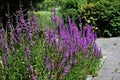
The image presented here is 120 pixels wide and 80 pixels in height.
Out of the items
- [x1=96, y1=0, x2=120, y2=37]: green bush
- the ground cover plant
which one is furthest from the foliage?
the ground cover plant

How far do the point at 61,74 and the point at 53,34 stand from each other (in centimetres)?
75

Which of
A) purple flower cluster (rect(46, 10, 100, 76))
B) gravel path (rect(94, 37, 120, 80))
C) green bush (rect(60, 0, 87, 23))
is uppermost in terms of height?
purple flower cluster (rect(46, 10, 100, 76))

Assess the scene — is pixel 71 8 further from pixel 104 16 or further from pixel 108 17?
pixel 108 17

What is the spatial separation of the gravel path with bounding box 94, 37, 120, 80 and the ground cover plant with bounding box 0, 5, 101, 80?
246 mm

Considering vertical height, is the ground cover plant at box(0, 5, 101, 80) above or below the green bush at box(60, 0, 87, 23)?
above

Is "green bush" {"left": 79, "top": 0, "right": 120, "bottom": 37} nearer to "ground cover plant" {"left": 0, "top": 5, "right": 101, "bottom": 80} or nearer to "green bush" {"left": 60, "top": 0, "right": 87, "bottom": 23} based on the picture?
"green bush" {"left": 60, "top": 0, "right": 87, "bottom": 23}

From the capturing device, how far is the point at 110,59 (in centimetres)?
885

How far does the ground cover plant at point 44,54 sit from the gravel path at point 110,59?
246 mm

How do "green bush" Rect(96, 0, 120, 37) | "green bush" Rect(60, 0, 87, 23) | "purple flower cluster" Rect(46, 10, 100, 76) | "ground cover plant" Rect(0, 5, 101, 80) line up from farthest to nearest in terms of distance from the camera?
1. "green bush" Rect(60, 0, 87, 23)
2. "green bush" Rect(96, 0, 120, 37)
3. "purple flower cluster" Rect(46, 10, 100, 76)
4. "ground cover plant" Rect(0, 5, 101, 80)

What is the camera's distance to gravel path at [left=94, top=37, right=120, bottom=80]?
7.17 m

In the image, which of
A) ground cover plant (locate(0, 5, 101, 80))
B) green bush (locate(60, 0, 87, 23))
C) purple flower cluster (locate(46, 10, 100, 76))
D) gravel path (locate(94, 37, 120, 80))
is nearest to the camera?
ground cover plant (locate(0, 5, 101, 80))

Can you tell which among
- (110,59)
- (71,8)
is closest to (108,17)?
(71,8)

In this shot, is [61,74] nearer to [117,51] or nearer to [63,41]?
[63,41]

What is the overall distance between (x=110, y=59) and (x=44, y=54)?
135 inches
